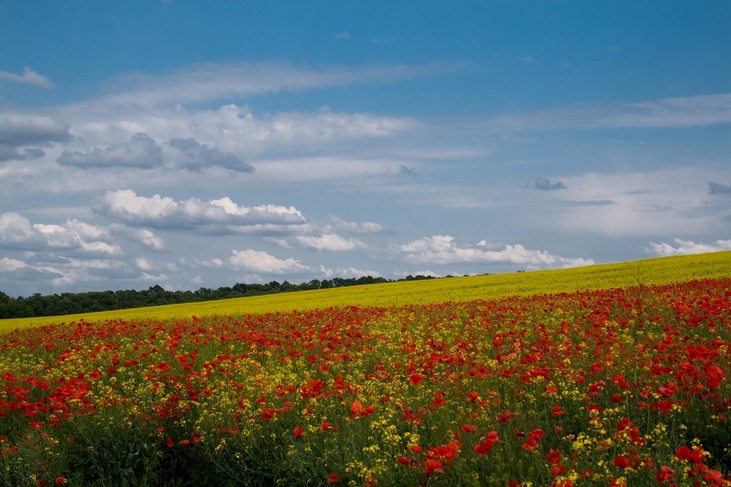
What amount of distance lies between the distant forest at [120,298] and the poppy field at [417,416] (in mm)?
42655

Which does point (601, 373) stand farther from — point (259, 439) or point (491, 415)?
point (259, 439)

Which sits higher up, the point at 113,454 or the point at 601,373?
the point at 601,373

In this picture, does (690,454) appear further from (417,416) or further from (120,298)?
(120,298)

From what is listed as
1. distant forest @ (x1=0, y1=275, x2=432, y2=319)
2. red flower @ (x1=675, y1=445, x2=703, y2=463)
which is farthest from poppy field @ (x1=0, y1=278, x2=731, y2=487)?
distant forest @ (x1=0, y1=275, x2=432, y2=319)

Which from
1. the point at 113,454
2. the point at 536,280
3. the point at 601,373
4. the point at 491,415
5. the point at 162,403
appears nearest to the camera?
the point at 491,415

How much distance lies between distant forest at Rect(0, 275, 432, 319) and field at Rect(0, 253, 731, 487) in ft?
138

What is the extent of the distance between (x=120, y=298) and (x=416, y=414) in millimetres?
51573

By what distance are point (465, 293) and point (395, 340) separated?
16262 millimetres

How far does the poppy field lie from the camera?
206 inches

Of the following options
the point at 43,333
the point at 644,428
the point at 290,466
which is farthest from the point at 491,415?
the point at 43,333

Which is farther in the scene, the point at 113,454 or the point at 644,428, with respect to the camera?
the point at 113,454

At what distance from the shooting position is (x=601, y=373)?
7.53m

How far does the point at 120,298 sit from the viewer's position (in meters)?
A: 53.5

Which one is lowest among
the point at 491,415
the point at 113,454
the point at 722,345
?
the point at 113,454
